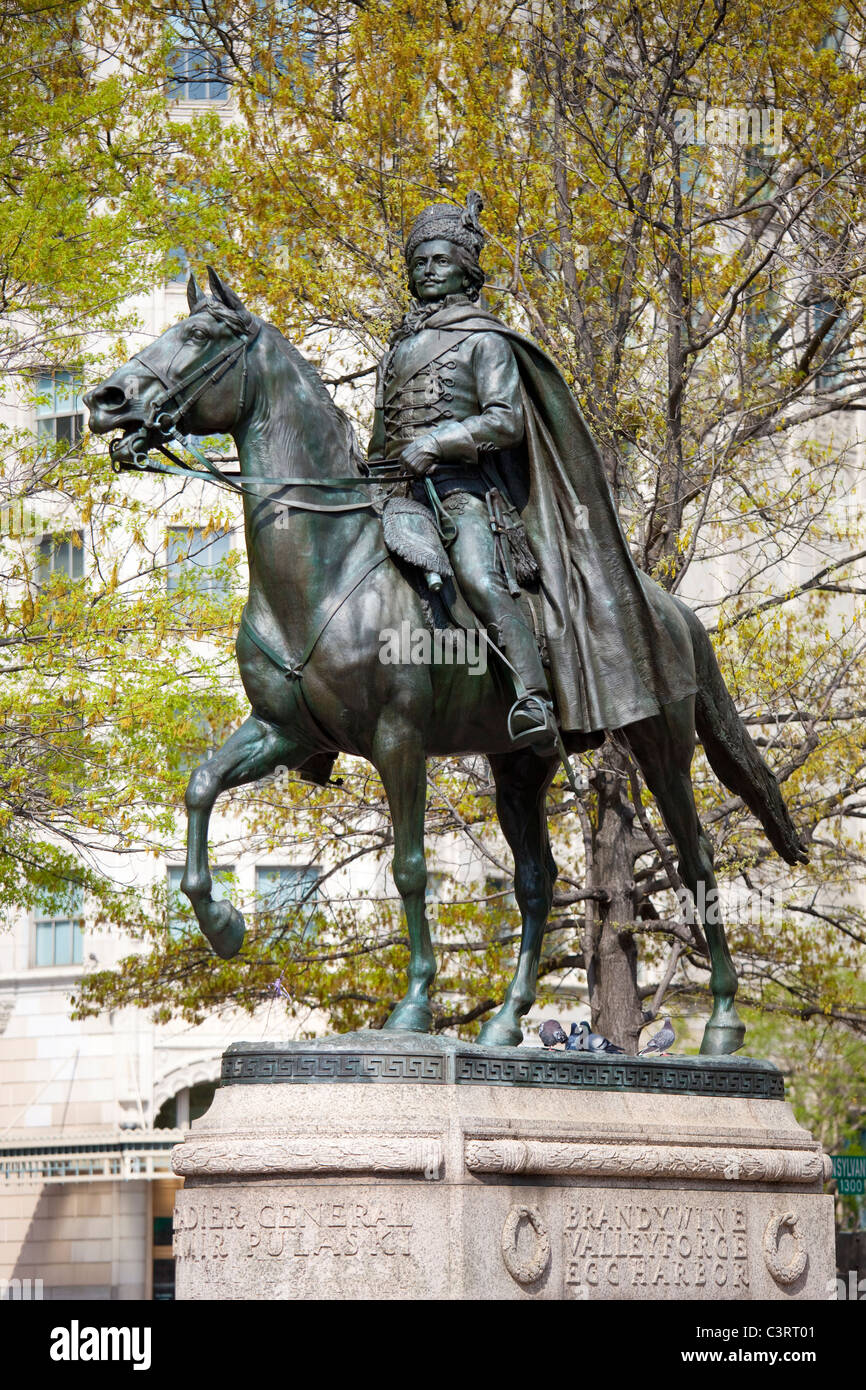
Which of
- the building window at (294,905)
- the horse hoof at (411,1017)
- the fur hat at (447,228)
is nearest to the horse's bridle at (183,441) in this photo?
the fur hat at (447,228)

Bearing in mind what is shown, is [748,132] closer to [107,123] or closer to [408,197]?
[408,197]

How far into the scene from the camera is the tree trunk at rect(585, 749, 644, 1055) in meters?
17.8

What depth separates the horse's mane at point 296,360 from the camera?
9.27 meters

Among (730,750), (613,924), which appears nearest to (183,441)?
(730,750)

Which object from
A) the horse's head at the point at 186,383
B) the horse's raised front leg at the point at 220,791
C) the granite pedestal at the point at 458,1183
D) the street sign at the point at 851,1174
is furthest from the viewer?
the street sign at the point at 851,1174

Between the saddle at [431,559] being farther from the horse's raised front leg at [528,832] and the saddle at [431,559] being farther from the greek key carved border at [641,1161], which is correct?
the greek key carved border at [641,1161]

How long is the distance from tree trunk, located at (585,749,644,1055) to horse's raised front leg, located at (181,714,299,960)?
871 cm

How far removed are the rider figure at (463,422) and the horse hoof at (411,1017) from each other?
1.33 metres

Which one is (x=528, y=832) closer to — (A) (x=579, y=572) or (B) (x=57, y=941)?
(A) (x=579, y=572)

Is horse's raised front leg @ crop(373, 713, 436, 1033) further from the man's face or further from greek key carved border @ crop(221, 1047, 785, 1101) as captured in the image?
the man's face

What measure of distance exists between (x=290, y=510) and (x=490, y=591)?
1.00m

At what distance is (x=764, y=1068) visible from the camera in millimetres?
10109

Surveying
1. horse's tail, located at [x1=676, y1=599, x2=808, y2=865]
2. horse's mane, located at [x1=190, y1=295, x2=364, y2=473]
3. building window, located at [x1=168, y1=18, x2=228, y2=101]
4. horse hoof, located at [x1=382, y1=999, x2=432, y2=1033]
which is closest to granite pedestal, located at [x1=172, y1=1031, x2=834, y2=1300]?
horse hoof, located at [x1=382, y1=999, x2=432, y2=1033]

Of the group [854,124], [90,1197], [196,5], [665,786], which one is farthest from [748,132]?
[90,1197]
